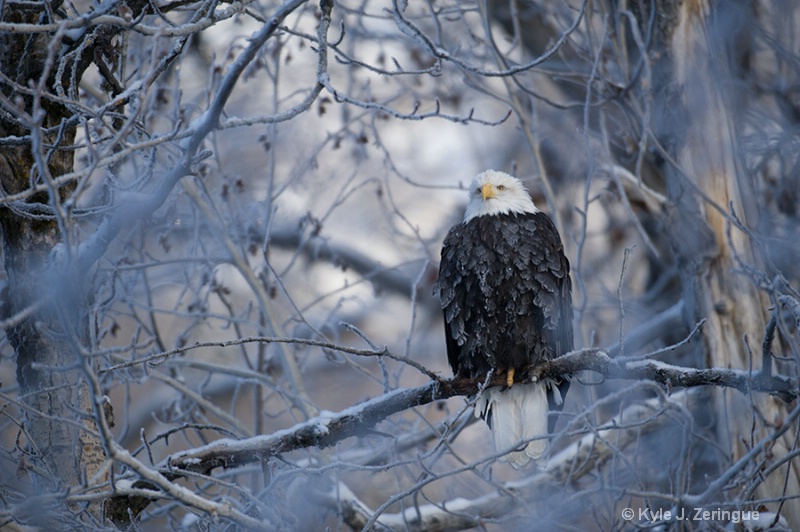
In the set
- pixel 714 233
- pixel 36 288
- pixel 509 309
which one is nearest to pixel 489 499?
pixel 509 309

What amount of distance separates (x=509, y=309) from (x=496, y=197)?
2.17ft

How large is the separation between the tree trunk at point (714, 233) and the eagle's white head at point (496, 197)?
1.14 meters

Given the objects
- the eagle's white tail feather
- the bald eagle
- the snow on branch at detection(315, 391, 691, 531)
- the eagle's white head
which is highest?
the eagle's white head

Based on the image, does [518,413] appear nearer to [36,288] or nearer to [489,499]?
[489,499]

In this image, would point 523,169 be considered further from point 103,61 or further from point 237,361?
point 103,61

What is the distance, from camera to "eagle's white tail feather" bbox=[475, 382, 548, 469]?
418 cm

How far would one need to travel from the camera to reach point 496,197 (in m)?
4.41

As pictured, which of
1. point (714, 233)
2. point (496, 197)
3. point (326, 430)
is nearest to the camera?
point (326, 430)

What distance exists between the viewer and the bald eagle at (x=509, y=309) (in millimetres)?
4062

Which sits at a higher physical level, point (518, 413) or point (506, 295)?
point (506, 295)

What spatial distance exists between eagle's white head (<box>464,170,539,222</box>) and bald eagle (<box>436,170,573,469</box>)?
15 mm

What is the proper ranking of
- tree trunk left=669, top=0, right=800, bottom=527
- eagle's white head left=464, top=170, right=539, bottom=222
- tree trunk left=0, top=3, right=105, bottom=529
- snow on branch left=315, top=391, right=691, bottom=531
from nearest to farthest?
tree trunk left=0, top=3, right=105, bottom=529, eagle's white head left=464, top=170, right=539, bottom=222, snow on branch left=315, top=391, right=691, bottom=531, tree trunk left=669, top=0, right=800, bottom=527

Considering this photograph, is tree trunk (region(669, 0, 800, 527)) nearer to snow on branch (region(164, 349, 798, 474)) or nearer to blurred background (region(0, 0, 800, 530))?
blurred background (region(0, 0, 800, 530))

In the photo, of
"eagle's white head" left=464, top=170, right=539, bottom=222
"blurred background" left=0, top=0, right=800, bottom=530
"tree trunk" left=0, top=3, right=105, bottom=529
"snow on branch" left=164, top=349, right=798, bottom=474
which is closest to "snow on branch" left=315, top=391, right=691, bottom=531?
"blurred background" left=0, top=0, right=800, bottom=530
